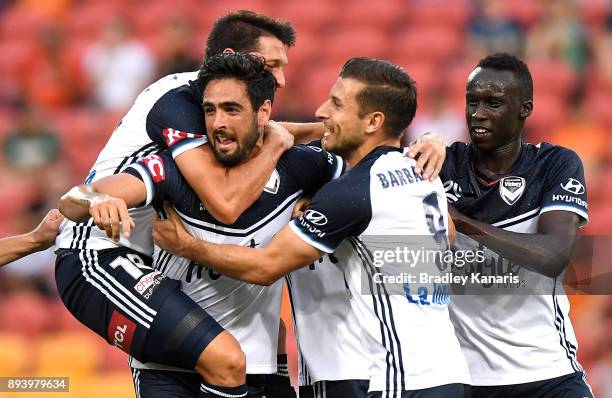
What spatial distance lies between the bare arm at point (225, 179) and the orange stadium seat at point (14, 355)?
17.2 ft

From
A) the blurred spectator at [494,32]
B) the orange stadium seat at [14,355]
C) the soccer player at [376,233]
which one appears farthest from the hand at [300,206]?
the blurred spectator at [494,32]

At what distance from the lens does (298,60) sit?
13.1m

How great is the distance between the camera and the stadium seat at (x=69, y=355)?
10102 mm

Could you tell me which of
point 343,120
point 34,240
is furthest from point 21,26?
point 343,120

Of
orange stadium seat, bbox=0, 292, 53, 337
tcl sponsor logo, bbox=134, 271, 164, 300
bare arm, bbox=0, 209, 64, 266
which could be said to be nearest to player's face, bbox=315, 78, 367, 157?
tcl sponsor logo, bbox=134, 271, 164, 300

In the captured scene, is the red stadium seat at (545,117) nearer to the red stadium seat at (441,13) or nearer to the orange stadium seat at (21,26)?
the red stadium seat at (441,13)

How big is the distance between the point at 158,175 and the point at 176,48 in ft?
23.5

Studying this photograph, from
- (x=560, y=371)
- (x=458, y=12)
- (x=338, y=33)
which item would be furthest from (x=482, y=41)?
(x=560, y=371)

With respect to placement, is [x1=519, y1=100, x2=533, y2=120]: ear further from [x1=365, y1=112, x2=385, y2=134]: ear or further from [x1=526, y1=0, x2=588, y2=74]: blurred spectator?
Answer: [x1=526, y1=0, x2=588, y2=74]: blurred spectator

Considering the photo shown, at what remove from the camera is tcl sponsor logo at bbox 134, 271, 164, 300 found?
17.6 feet

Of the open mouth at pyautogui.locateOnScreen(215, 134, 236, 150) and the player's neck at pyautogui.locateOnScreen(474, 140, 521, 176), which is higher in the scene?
the open mouth at pyautogui.locateOnScreen(215, 134, 236, 150)

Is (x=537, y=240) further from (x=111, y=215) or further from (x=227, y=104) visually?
(x=111, y=215)

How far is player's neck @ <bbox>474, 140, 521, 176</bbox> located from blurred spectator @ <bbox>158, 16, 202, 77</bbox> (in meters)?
6.19

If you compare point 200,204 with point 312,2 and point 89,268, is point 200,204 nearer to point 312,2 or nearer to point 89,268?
point 89,268
